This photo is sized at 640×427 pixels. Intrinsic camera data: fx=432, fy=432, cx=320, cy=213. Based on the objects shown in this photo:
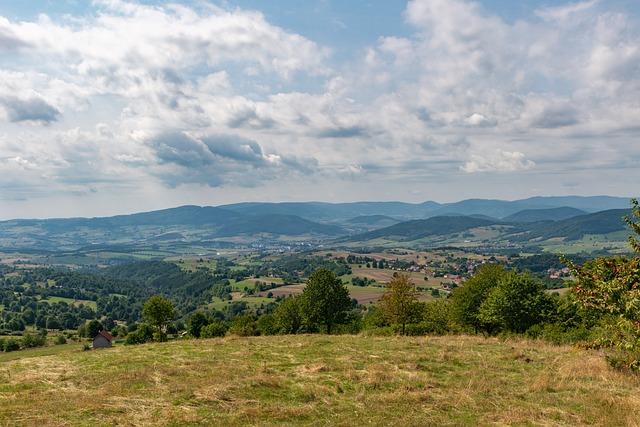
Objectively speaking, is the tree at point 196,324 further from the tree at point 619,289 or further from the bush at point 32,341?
the tree at point 619,289

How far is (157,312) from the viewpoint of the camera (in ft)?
166

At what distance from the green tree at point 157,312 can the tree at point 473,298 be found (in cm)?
3511

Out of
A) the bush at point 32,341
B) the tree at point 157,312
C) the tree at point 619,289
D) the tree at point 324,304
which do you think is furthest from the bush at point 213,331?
the bush at point 32,341

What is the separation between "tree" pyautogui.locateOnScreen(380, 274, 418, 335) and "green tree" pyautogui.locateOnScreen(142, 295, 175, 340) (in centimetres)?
2552

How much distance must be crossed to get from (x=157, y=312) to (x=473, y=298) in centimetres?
3823

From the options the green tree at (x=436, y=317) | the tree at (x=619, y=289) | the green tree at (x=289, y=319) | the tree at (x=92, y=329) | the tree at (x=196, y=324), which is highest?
the tree at (x=619, y=289)

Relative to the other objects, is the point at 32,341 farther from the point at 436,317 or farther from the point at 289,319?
the point at 436,317

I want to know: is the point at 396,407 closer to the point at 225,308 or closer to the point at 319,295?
the point at 319,295

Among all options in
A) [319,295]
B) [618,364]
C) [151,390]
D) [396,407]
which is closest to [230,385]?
[151,390]

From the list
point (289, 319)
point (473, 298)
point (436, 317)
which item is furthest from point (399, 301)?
point (289, 319)

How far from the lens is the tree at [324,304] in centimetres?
5278

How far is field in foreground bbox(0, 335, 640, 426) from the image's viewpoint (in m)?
14.2

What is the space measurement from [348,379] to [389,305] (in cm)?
2915

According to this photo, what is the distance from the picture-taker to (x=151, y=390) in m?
17.1
